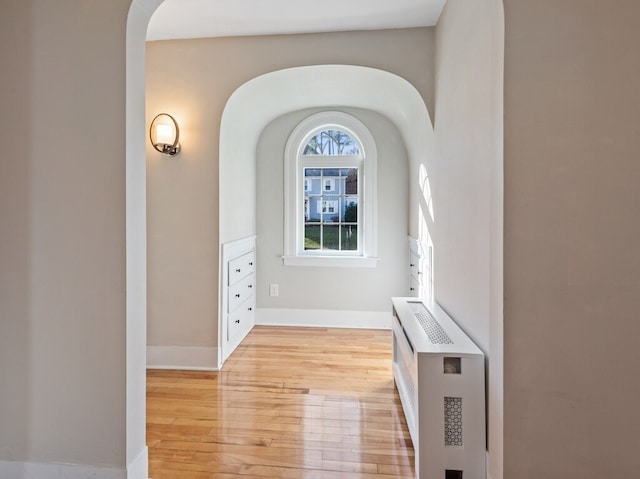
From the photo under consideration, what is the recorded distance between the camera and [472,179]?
172cm

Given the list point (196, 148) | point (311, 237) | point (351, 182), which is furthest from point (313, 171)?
point (196, 148)

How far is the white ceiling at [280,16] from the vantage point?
2254mm

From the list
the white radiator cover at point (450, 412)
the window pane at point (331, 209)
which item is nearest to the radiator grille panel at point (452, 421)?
the white radiator cover at point (450, 412)

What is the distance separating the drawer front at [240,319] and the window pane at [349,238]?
1.12m

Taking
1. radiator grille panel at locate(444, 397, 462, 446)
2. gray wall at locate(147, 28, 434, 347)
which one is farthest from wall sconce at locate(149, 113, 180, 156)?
radiator grille panel at locate(444, 397, 462, 446)

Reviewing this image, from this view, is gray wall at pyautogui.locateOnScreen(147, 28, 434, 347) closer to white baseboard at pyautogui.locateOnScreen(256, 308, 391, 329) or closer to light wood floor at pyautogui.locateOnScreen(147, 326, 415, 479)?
light wood floor at pyautogui.locateOnScreen(147, 326, 415, 479)

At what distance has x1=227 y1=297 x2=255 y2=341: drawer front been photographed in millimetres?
2950
